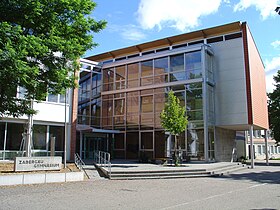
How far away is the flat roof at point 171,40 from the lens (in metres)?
27.3

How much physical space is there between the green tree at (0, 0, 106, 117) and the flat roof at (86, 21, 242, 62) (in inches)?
656

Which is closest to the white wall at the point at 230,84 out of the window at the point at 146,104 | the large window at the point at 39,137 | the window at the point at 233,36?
the window at the point at 233,36

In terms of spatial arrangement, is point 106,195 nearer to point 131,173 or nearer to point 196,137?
point 131,173

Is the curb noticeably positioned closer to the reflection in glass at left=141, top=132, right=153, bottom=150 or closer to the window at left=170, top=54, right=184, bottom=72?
the reflection in glass at left=141, top=132, right=153, bottom=150

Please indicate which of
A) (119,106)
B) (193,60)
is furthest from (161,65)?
(119,106)

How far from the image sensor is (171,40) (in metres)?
30.7

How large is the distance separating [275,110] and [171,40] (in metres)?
18.5

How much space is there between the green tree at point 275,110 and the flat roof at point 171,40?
16212 mm

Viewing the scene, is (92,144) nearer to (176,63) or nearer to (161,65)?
(161,65)

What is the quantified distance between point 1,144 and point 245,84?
18.4m

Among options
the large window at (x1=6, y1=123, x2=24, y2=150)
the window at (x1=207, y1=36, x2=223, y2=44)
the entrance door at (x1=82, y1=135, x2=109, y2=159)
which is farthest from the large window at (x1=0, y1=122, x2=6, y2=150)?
the window at (x1=207, y1=36, x2=223, y2=44)

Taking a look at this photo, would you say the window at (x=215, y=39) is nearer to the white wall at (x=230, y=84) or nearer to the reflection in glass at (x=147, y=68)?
the white wall at (x=230, y=84)

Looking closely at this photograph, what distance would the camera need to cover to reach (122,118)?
2847 cm

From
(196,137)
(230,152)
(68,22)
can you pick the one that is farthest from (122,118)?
(68,22)
